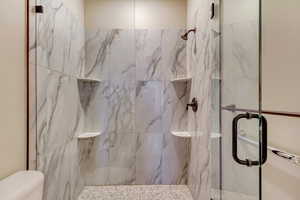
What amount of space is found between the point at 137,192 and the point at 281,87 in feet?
6.44

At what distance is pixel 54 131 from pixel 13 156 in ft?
2.07

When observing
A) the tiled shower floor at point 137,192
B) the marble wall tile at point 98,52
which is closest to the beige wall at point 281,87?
the tiled shower floor at point 137,192

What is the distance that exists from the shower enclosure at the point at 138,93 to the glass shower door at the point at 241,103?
1 centimetres

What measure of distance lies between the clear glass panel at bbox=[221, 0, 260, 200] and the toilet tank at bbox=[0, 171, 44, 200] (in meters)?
1.22

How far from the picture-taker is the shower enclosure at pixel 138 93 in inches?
64.9

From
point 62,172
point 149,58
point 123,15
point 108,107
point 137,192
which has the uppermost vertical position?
point 123,15

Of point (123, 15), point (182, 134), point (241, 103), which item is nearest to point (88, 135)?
point (182, 134)

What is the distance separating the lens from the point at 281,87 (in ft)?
4.83

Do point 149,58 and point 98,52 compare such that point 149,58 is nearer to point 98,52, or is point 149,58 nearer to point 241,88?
point 98,52

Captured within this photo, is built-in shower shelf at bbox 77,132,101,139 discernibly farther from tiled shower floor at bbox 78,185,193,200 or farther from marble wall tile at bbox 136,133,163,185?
tiled shower floor at bbox 78,185,193,200

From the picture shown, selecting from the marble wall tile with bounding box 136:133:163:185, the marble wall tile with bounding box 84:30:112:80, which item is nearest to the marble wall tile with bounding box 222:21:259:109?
the marble wall tile with bounding box 136:133:163:185

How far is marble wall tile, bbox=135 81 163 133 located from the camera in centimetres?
281

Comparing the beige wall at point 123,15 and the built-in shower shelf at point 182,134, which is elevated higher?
the beige wall at point 123,15

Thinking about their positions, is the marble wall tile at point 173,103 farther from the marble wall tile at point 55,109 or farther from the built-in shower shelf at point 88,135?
the marble wall tile at point 55,109
